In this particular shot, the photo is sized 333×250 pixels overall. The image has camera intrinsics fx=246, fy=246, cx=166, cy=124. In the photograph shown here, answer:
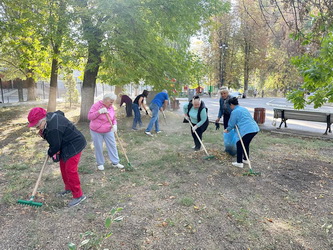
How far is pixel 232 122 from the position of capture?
191 inches

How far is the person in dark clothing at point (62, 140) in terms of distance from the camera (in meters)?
3.07

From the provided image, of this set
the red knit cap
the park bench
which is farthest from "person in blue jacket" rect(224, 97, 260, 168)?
the park bench

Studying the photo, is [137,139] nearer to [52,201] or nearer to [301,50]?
[52,201]

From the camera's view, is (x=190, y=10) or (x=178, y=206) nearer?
(x=178, y=206)

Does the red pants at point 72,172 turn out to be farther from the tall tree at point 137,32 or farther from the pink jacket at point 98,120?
the tall tree at point 137,32

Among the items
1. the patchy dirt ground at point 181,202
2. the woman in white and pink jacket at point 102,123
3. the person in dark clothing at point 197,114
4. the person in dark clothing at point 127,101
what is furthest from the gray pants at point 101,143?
the person in dark clothing at point 127,101

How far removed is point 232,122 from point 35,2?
8.32 m

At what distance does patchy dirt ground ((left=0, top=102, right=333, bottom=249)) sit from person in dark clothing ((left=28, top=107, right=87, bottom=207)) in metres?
0.39

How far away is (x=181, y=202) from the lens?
3619 millimetres

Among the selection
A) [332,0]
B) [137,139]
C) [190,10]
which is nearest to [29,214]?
[137,139]

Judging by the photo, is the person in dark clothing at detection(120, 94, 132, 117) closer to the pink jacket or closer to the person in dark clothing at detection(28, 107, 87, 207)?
the pink jacket

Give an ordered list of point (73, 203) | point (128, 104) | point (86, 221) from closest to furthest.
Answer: point (86, 221), point (73, 203), point (128, 104)

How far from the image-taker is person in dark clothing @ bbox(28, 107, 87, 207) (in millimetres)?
3074

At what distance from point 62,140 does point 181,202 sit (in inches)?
74.5
